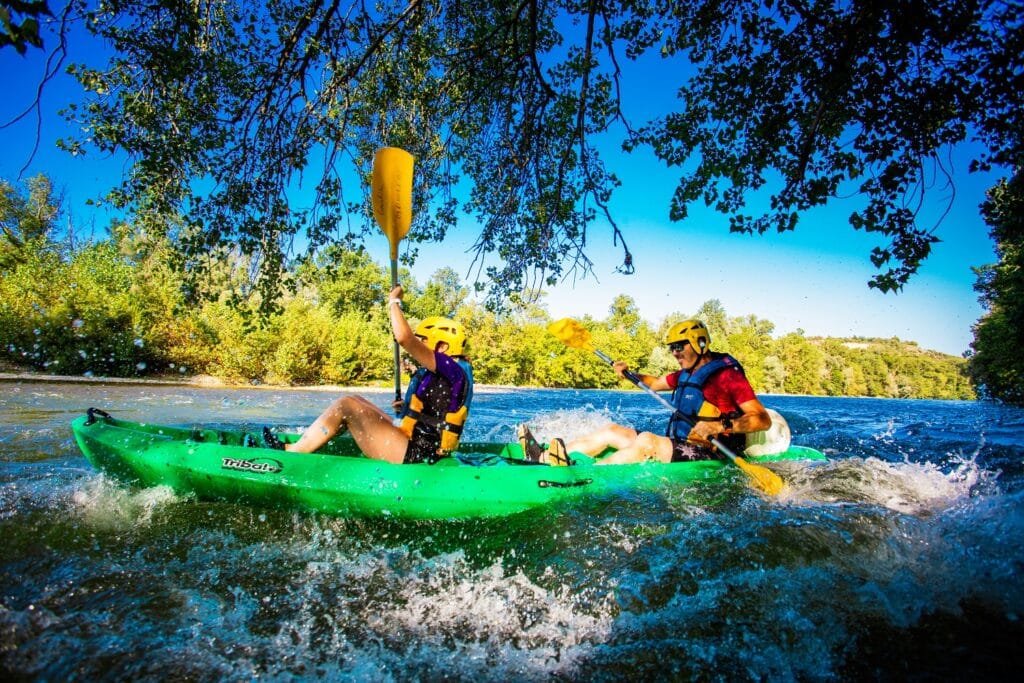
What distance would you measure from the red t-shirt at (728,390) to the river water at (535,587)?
626 mm

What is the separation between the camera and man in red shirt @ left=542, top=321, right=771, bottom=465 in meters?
4.16

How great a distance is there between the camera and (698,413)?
4344 millimetres

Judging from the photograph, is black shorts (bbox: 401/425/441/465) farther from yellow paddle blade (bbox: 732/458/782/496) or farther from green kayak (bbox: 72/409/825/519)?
yellow paddle blade (bbox: 732/458/782/496)

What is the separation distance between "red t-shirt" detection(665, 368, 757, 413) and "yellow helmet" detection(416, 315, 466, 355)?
6.77ft

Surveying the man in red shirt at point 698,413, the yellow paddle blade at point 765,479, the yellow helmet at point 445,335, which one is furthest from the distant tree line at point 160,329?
the yellow paddle blade at point 765,479

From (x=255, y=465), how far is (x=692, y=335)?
3.45 meters

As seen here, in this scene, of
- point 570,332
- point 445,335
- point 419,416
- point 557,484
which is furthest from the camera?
point 570,332

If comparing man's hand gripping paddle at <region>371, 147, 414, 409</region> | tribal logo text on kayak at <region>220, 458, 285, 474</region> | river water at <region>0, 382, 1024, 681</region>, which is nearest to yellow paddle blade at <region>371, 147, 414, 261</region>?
man's hand gripping paddle at <region>371, 147, 414, 409</region>

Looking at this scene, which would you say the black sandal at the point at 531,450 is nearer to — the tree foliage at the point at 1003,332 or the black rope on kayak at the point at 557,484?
the black rope on kayak at the point at 557,484

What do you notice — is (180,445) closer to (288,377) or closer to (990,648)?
(990,648)

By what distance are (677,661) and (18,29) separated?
3.46 m

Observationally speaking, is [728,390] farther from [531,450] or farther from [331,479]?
[331,479]

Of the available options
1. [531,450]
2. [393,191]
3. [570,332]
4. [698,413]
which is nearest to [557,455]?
[531,450]

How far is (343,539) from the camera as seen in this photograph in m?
3.20
